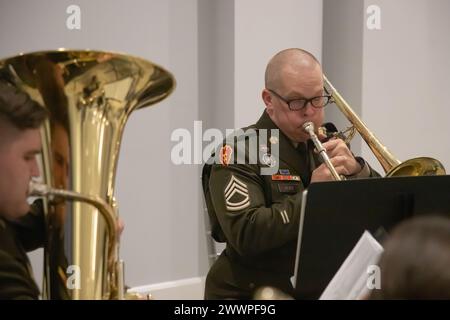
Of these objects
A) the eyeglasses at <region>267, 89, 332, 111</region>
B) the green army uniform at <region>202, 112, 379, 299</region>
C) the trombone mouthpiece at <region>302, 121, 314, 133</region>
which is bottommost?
the green army uniform at <region>202, 112, 379, 299</region>

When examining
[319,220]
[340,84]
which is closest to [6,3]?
[319,220]

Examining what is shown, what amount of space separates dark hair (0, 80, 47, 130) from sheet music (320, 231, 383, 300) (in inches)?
30.1

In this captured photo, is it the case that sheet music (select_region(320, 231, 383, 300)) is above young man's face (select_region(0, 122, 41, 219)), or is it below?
below

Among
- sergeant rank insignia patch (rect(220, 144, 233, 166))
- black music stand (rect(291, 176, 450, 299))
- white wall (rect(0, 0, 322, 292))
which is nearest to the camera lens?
black music stand (rect(291, 176, 450, 299))

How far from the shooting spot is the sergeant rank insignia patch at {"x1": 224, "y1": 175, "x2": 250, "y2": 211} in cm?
166

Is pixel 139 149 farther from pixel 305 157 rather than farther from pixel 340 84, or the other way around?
pixel 340 84

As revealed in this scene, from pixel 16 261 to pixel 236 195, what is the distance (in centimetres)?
79

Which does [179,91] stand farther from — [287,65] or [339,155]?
[339,155]

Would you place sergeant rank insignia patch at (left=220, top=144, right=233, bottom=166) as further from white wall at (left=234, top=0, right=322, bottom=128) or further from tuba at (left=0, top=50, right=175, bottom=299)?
white wall at (left=234, top=0, right=322, bottom=128)

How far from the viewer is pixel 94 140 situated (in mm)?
1137

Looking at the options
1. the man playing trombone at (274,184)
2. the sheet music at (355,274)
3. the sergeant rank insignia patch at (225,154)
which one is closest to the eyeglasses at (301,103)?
the man playing trombone at (274,184)
